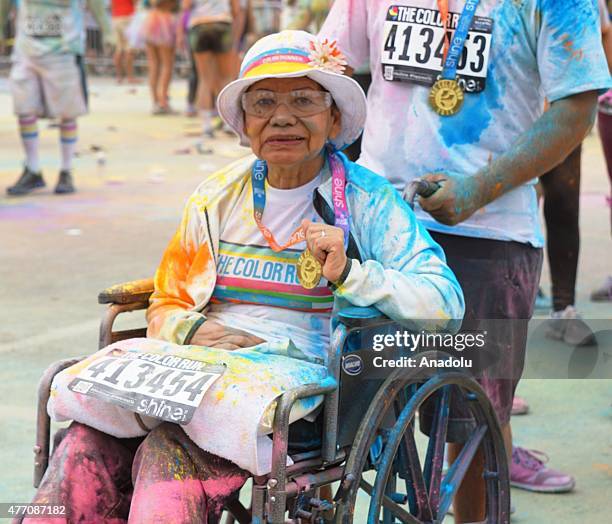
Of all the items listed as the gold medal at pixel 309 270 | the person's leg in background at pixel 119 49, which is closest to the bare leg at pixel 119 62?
the person's leg in background at pixel 119 49

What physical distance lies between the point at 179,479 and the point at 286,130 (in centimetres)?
88

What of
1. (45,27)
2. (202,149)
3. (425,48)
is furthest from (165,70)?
(425,48)

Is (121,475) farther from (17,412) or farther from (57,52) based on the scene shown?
(57,52)

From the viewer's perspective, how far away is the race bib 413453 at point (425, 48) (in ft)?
10.7

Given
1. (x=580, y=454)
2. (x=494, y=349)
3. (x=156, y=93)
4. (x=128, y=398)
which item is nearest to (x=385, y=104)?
(x=494, y=349)

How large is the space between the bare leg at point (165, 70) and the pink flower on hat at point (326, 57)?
42.8 ft

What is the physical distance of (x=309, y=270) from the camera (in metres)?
2.88

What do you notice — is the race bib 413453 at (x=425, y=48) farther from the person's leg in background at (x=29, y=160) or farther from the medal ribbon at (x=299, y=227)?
the person's leg in background at (x=29, y=160)

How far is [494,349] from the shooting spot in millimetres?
3365

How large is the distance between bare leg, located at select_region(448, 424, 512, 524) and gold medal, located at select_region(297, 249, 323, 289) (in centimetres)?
86

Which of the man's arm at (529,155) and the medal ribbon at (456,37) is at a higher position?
the medal ribbon at (456,37)

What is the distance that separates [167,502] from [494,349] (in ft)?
3.79

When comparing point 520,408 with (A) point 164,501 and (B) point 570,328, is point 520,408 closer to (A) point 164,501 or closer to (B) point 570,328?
(B) point 570,328

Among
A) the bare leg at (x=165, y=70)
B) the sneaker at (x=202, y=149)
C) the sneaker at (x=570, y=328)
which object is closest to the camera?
the sneaker at (x=570, y=328)
